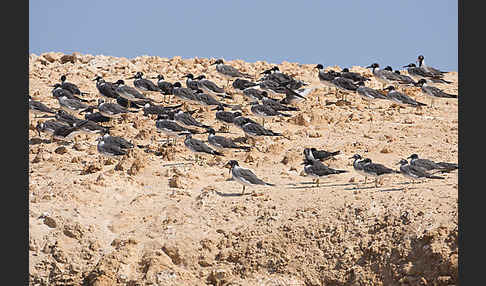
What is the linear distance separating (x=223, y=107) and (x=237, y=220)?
28.0 feet

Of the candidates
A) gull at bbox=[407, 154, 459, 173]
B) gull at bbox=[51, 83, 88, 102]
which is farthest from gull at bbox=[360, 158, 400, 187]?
gull at bbox=[51, 83, 88, 102]

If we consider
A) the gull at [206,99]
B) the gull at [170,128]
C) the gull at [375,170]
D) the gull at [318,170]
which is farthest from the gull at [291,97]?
the gull at [375,170]

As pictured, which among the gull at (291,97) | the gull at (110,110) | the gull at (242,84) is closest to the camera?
the gull at (110,110)

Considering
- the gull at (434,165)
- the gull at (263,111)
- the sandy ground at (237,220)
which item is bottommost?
the sandy ground at (237,220)

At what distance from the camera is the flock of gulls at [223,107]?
19906mm

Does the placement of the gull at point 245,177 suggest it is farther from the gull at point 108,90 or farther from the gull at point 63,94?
the gull at point 63,94

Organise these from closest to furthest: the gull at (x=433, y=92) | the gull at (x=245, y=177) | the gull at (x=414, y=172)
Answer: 1. the gull at (x=414, y=172)
2. the gull at (x=245, y=177)
3. the gull at (x=433, y=92)

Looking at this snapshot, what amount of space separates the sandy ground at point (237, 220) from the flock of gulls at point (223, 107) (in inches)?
15.9

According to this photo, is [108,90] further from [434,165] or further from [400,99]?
[434,165]

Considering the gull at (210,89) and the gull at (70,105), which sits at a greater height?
the gull at (210,89)

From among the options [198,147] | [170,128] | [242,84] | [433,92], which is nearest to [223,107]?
[242,84]

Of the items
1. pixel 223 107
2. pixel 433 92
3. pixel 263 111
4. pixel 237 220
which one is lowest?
pixel 237 220

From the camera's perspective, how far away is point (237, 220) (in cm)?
1888

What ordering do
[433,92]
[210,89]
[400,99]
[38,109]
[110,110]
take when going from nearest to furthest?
[110,110] < [38,109] < [400,99] < [433,92] < [210,89]
